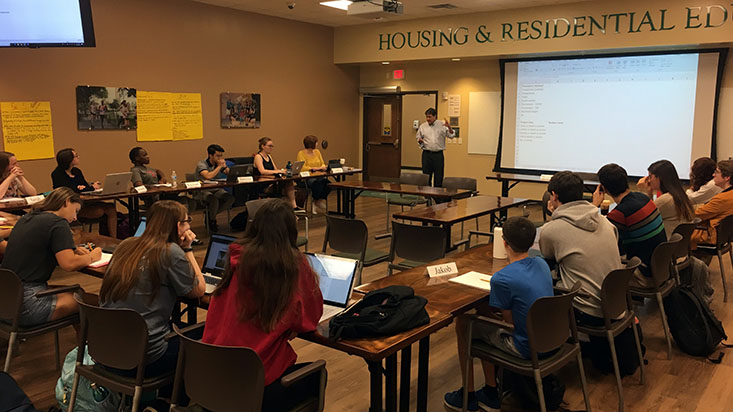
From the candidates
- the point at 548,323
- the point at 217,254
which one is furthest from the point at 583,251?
the point at 217,254

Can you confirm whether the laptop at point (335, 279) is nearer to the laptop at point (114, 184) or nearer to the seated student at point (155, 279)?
the seated student at point (155, 279)

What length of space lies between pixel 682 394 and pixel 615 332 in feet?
2.01

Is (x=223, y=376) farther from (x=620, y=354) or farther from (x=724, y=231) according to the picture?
(x=724, y=231)

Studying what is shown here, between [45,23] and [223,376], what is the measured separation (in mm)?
5041

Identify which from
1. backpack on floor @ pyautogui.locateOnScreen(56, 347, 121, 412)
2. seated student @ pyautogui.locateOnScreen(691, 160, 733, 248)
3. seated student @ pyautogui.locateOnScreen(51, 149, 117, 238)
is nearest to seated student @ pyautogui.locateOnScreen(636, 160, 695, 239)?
seated student @ pyautogui.locateOnScreen(691, 160, 733, 248)

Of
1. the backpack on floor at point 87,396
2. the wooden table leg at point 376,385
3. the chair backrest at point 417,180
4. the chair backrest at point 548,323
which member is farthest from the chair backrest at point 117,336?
the chair backrest at point 417,180

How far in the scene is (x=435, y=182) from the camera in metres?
9.80

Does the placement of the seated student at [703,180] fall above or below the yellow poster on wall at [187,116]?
below

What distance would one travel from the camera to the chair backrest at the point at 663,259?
3529 mm

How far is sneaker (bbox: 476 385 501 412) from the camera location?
291 cm

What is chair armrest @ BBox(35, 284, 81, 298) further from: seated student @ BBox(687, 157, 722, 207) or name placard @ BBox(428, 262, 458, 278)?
seated student @ BBox(687, 157, 722, 207)

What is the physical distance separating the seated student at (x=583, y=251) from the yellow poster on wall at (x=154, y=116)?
676 centimetres

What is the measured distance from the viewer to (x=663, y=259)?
361 cm

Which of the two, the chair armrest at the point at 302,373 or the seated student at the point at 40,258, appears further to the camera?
the seated student at the point at 40,258
